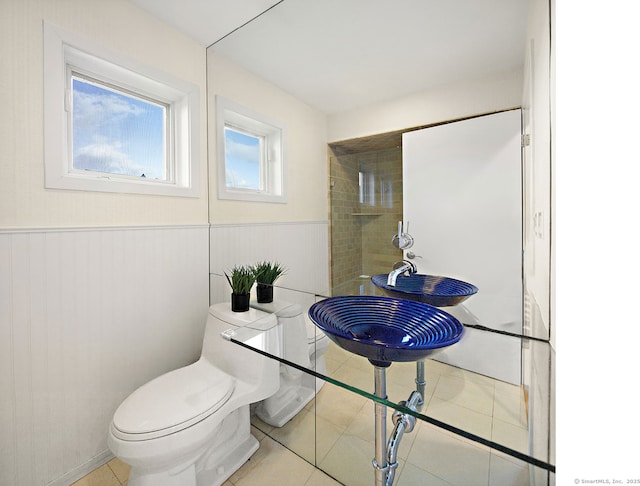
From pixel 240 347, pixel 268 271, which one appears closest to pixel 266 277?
pixel 268 271

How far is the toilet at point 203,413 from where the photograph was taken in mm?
1084

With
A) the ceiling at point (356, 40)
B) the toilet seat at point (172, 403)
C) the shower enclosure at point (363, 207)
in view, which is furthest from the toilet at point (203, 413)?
the ceiling at point (356, 40)

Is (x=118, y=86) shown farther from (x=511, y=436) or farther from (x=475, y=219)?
(x=511, y=436)

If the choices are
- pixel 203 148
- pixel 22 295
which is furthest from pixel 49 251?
pixel 203 148

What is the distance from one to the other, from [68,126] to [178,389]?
1.43m

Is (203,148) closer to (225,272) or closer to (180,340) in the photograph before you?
(225,272)

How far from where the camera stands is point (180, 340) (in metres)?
1.82

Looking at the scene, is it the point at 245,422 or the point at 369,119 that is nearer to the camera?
the point at 369,119

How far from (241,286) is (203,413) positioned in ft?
2.28

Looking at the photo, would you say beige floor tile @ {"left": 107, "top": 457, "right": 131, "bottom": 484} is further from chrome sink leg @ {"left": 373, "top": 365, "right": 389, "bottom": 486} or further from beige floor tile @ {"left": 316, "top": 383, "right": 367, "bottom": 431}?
chrome sink leg @ {"left": 373, "top": 365, "right": 389, "bottom": 486}

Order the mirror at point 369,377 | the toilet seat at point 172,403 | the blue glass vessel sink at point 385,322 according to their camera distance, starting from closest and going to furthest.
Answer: the mirror at point 369,377, the blue glass vessel sink at point 385,322, the toilet seat at point 172,403

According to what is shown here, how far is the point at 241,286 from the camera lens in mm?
1714

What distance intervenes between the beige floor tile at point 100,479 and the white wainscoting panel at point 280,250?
100 cm

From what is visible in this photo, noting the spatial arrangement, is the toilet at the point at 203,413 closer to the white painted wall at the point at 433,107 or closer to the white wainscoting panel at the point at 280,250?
the white wainscoting panel at the point at 280,250
